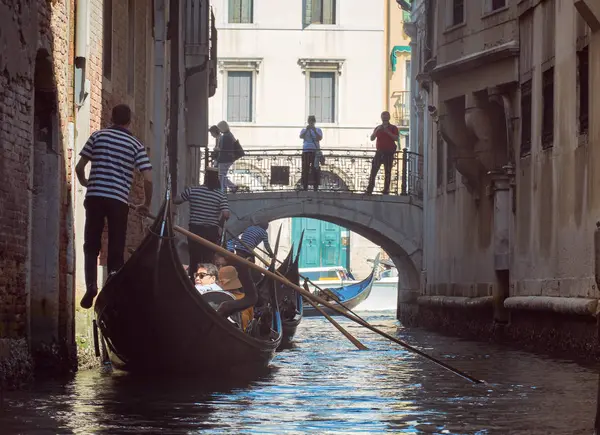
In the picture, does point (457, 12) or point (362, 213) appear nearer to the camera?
point (457, 12)

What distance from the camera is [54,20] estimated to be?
→ 395 inches

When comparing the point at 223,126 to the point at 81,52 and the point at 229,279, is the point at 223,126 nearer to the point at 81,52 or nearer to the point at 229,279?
the point at 229,279

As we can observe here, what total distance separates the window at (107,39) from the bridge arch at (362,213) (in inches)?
551

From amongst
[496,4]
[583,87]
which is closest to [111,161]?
[583,87]

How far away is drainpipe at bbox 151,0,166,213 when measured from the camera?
53.4 feet

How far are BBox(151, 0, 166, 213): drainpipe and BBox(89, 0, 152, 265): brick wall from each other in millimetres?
1111

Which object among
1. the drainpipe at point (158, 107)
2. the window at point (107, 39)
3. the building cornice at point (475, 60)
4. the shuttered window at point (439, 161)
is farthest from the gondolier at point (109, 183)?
the shuttered window at point (439, 161)

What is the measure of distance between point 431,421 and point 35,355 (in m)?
3.21

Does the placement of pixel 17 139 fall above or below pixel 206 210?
above

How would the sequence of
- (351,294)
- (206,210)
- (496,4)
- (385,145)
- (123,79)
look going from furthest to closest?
1. (351,294)
2. (385,145)
3. (496,4)
4. (206,210)
5. (123,79)

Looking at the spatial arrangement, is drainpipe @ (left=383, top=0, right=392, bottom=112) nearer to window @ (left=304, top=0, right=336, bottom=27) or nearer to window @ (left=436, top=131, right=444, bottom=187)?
window @ (left=304, top=0, right=336, bottom=27)

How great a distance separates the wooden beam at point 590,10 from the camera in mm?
12812

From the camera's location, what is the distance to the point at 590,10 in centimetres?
1288

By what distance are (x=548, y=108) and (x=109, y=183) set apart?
→ 7.45m
